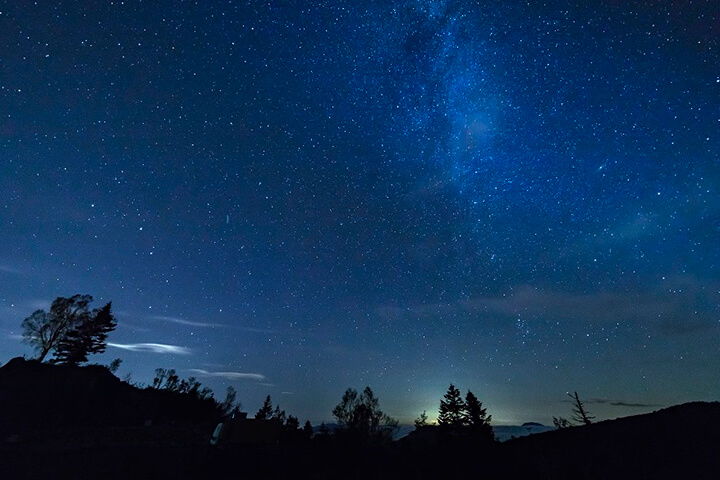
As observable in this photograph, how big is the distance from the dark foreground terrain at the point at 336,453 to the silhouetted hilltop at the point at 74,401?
0.84ft

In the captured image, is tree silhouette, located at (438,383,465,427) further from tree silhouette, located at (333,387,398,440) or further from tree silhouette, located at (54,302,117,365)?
tree silhouette, located at (54,302,117,365)

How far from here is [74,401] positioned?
4556 cm

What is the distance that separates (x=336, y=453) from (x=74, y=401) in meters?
37.1

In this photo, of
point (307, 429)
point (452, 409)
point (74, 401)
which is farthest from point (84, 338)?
point (452, 409)

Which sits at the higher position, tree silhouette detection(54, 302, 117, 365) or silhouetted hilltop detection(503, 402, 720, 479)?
tree silhouette detection(54, 302, 117, 365)

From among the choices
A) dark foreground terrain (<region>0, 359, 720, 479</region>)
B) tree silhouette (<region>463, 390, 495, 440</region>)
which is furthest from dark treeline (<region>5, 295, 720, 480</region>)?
tree silhouette (<region>463, 390, 495, 440</region>)

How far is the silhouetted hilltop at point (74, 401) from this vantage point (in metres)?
40.8

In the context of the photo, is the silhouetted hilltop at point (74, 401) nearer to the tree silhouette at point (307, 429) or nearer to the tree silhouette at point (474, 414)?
the tree silhouette at point (307, 429)

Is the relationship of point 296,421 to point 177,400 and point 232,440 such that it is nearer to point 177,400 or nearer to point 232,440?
point 177,400

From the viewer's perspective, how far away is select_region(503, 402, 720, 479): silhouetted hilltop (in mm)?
27188

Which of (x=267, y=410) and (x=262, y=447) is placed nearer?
(x=262, y=447)

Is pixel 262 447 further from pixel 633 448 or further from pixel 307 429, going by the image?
pixel 633 448

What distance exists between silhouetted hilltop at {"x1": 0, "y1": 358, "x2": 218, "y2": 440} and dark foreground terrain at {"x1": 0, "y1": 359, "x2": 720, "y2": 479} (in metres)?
0.26

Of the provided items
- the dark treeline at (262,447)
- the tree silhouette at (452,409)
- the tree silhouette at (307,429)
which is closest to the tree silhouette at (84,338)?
the dark treeline at (262,447)
